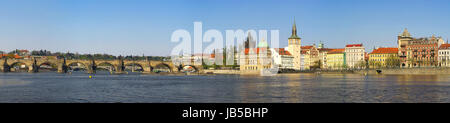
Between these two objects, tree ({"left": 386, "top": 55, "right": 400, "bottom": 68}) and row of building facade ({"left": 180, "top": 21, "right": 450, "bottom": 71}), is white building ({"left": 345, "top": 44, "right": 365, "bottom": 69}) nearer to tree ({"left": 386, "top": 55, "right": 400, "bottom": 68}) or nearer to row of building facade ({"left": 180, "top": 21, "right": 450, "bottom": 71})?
row of building facade ({"left": 180, "top": 21, "right": 450, "bottom": 71})

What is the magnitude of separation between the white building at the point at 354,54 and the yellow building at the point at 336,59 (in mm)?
2035

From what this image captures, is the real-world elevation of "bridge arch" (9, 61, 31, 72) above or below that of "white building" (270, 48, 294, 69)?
below

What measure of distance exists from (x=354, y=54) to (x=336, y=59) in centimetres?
805

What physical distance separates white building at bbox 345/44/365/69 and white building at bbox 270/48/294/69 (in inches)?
696

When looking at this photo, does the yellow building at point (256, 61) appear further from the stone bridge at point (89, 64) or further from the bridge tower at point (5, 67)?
the bridge tower at point (5, 67)

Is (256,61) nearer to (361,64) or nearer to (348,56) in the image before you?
(361,64)

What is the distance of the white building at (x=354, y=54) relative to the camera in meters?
138

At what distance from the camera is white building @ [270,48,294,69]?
453ft

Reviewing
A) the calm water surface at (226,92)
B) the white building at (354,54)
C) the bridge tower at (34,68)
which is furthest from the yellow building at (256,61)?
the calm water surface at (226,92)

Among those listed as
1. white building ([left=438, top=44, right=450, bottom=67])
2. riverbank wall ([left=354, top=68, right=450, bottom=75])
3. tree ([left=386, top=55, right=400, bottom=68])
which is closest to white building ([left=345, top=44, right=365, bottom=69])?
tree ([left=386, top=55, right=400, bottom=68])

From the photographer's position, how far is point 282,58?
14000 centimetres

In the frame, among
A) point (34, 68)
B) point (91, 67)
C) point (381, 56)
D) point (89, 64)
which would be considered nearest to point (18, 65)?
point (34, 68)

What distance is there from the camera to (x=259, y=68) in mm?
126875

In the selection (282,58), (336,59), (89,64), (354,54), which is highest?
(354,54)
